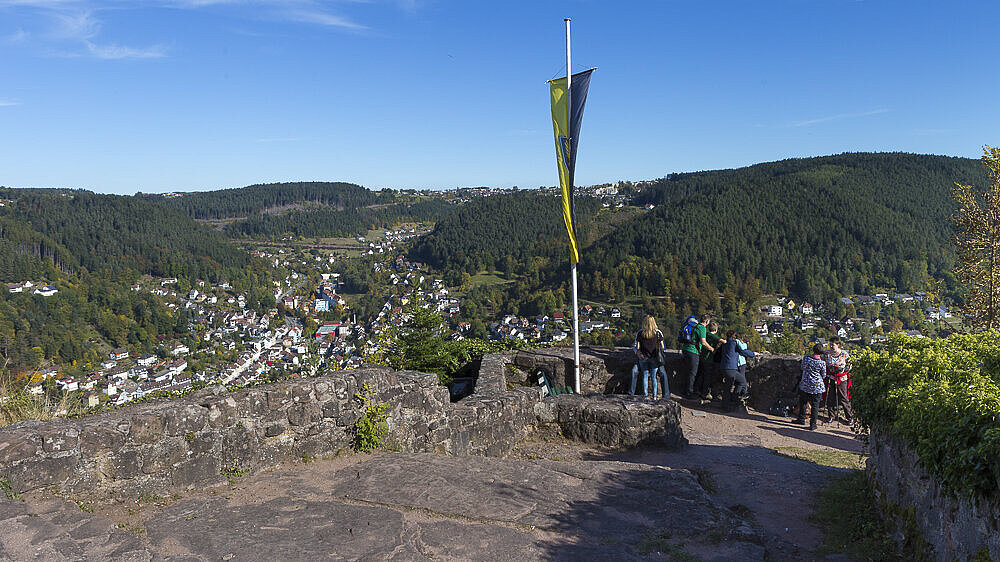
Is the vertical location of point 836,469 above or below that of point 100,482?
below

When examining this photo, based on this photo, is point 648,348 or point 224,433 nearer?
point 224,433

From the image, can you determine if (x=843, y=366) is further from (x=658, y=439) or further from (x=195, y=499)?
(x=195, y=499)

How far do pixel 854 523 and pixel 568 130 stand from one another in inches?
270

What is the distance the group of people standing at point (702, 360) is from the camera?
945 centimetres

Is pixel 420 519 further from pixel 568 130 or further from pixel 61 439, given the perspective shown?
pixel 568 130

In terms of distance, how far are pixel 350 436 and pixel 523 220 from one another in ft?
334

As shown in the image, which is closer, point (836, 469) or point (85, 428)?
point (85, 428)

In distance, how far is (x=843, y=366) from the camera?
9.03 meters

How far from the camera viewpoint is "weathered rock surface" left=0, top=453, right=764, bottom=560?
3.60 meters

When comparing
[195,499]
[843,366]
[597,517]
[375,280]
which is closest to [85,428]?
Result: [195,499]

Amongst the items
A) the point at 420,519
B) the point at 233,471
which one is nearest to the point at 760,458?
the point at 420,519

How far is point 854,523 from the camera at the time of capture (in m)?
4.82

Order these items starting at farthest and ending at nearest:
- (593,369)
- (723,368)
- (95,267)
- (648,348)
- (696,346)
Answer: (95,267) < (593,369) < (696,346) < (723,368) < (648,348)

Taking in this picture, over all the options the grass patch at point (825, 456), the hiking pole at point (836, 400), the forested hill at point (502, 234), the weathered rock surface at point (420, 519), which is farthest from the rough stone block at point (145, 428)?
the forested hill at point (502, 234)
